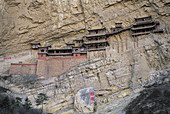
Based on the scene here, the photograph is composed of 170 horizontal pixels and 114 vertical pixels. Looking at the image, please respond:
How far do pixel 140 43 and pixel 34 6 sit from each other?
19572 mm

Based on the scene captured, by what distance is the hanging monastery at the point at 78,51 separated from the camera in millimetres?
31406

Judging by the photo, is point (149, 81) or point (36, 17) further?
point (36, 17)

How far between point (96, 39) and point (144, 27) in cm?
791

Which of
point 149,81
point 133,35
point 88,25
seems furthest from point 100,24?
point 149,81

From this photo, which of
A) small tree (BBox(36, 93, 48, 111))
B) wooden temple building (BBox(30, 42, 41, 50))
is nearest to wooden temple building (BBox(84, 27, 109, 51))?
wooden temple building (BBox(30, 42, 41, 50))

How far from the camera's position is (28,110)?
26.2 meters

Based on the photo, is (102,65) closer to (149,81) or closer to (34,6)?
(149,81)

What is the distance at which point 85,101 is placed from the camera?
26.2 m

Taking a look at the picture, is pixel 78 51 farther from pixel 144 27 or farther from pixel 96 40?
pixel 144 27

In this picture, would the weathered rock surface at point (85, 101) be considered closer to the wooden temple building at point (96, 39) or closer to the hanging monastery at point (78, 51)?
the hanging monastery at point (78, 51)

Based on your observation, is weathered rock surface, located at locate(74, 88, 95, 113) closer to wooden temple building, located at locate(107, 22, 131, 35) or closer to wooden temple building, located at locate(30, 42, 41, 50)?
wooden temple building, located at locate(107, 22, 131, 35)

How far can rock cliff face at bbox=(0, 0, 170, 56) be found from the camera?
36719 mm

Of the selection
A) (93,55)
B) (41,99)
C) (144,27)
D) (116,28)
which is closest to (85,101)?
(41,99)

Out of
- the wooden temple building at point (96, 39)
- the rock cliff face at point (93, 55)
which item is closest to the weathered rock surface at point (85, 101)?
the rock cliff face at point (93, 55)
